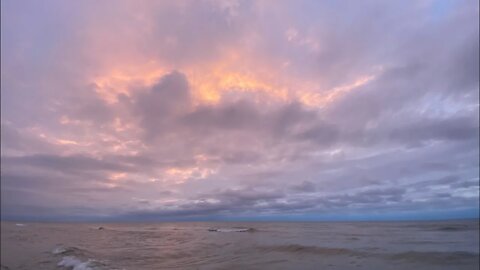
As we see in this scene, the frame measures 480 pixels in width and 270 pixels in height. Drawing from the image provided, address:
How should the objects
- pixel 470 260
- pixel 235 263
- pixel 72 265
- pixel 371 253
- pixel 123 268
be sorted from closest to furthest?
pixel 123 268, pixel 72 265, pixel 235 263, pixel 470 260, pixel 371 253

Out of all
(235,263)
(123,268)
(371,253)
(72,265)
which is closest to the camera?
(123,268)

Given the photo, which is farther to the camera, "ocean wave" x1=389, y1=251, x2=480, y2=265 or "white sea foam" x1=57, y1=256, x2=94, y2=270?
"ocean wave" x1=389, y1=251, x2=480, y2=265

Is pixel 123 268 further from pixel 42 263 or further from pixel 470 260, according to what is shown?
pixel 470 260

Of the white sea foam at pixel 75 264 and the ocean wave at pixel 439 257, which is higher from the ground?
the white sea foam at pixel 75 264

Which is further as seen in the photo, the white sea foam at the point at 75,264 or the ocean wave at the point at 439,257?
the ocean wave at the point at 439,257

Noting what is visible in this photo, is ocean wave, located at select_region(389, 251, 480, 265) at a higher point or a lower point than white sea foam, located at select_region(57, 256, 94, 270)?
lower

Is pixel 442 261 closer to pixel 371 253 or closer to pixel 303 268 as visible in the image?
pixel 371 253

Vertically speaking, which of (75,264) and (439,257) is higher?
(75,264)

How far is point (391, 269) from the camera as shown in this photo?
685 inches

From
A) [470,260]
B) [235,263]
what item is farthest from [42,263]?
[470,260]

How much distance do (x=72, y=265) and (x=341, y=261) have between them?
15849 mm

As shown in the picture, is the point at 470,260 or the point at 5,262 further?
the point at 470,260

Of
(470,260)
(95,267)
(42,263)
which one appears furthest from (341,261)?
(42,263)

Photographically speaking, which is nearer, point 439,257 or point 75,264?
point 75,264
